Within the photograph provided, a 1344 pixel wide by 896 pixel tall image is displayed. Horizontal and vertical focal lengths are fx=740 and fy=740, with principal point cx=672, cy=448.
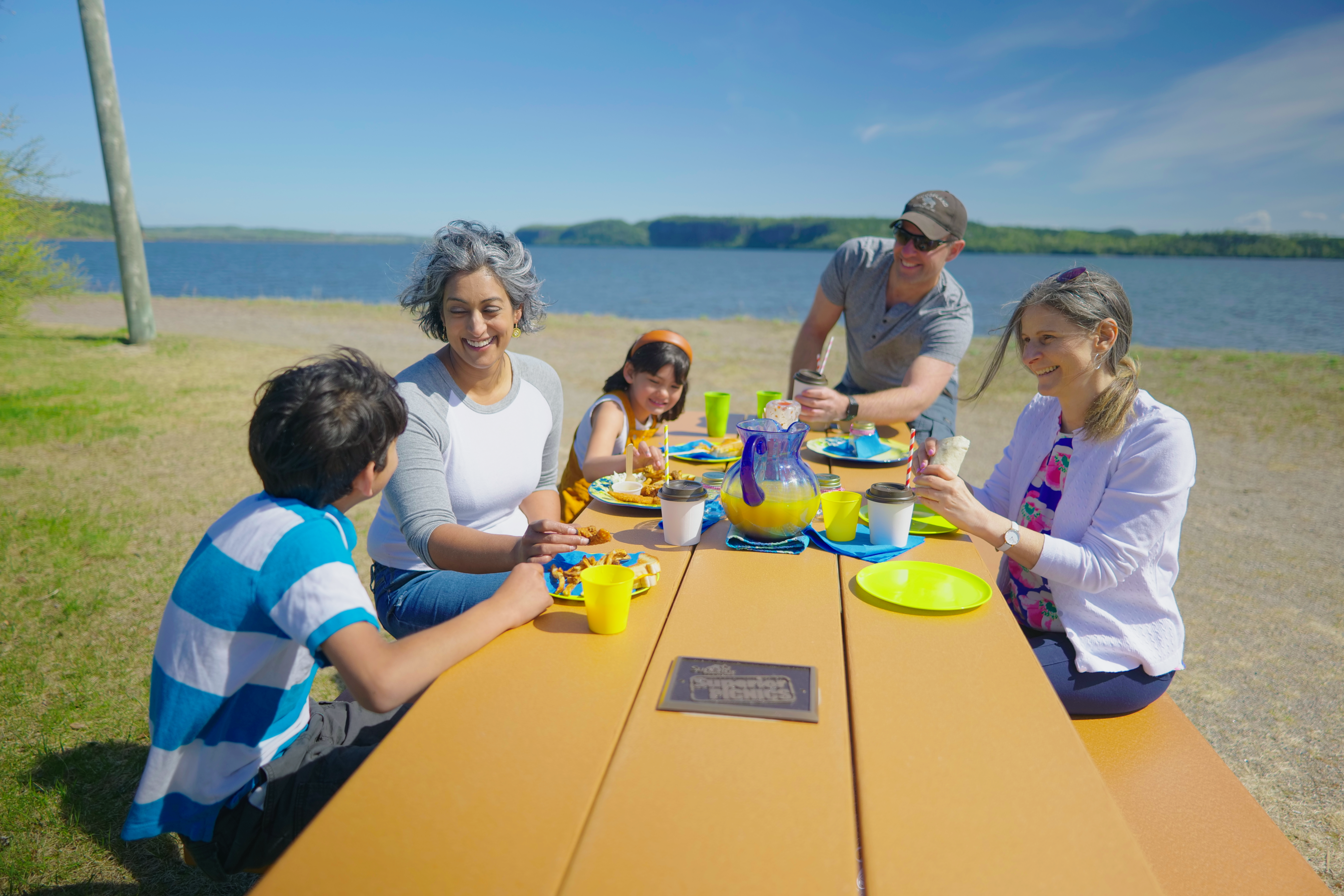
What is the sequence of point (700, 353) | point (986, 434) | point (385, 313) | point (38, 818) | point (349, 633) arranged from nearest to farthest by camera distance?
point (349, 633) < point (38, 818) < point (986, 434) < point (700, 353) < point (385, 313)

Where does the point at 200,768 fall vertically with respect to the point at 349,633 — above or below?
below

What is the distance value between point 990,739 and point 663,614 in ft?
2.39

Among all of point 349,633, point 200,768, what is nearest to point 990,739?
point 349,633

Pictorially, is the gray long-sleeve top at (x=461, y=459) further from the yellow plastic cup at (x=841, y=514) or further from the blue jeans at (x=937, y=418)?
the blue jeans at (x=937, y=418)

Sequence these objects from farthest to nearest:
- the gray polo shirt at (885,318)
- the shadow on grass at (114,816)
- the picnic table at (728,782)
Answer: the gray polo shirt at (885,318), the shadow on grass at (114,816), the picnic table at (728,782)

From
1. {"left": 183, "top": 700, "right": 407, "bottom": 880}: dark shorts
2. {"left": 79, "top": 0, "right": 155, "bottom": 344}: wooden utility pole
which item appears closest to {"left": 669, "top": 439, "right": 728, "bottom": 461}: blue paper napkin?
{"left": 183, "top": 700, "right": 407, "bottom": 880}: dark shorts

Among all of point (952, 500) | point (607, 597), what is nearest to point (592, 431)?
point (952, 500)

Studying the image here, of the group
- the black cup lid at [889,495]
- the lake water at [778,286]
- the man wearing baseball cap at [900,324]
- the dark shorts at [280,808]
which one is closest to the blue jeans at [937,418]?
the man wearing baseball cap at [900,324]

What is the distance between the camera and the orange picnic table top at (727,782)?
0.99 meters

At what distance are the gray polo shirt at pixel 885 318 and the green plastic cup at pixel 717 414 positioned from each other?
3.76 feet

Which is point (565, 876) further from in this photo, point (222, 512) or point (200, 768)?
point (222, 512)

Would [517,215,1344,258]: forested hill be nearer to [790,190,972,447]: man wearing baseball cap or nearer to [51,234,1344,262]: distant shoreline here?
[51,234,1344,262]: distant shoreline

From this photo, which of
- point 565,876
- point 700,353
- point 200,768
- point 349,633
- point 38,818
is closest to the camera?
point 565,876

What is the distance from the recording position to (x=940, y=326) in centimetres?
405
